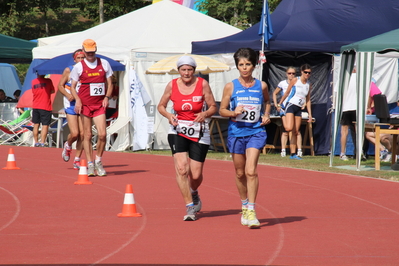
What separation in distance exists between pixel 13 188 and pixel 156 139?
913cm

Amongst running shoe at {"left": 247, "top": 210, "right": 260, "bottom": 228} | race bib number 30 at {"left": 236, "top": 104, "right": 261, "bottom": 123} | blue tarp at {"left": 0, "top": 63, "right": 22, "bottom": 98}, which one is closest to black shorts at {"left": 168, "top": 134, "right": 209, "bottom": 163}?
race bib number 30 at {"left": 236, "top": 104, "right": 261, "bottom": 123}

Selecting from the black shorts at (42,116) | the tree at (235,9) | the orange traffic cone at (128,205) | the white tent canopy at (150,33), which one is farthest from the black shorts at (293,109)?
the tree at (235,9)

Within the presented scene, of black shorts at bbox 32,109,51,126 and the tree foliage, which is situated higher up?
the tree foliage

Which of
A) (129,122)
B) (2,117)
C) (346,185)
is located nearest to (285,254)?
(346,185)

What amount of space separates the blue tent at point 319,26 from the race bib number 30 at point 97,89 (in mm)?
6192

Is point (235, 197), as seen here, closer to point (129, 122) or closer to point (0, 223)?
point (0, 223)

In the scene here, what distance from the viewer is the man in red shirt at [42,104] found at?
65.3ft

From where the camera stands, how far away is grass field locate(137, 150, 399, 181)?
13477mm

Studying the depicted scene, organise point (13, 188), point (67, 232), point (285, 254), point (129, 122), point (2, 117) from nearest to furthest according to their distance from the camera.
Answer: point (285, 254) < point (67, 232) < point (13, 188) < point (129, 122) < point (2, 117)

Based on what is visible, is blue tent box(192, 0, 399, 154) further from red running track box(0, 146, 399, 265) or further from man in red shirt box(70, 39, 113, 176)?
man in red shirt box(70, 39, 113, 176)

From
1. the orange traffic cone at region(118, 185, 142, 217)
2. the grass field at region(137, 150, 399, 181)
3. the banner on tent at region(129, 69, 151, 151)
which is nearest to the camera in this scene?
the orange traffic cone at region(118, 185, 142, 217)

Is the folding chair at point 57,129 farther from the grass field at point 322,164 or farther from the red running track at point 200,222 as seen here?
the red running track at point 200,222

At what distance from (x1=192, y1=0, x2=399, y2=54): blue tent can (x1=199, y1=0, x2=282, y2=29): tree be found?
76.4ft

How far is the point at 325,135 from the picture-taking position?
711 inches
